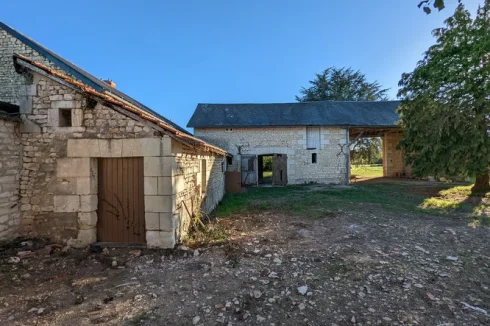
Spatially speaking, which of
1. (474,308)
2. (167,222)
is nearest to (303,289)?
(474,308)

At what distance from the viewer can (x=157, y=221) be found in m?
4.55

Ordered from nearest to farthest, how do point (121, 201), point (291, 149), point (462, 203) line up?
point (121, 201) → point (462, 203) → point (291, 149)

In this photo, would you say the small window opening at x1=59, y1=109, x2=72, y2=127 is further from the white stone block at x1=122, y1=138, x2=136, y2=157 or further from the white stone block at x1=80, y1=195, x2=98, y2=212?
the white stone block at x1=80, y1=195, x2=98, y2=212

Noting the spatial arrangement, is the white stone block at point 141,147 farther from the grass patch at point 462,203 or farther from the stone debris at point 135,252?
the grass patch at point 462,203

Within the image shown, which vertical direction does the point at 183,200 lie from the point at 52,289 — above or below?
above

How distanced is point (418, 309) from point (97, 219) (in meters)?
5.22

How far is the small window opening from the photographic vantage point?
187 inches

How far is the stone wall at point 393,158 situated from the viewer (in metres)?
18.8

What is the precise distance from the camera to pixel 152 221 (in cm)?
456

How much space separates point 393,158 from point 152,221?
1971cm

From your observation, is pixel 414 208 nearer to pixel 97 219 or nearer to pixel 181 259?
pixel 181 259

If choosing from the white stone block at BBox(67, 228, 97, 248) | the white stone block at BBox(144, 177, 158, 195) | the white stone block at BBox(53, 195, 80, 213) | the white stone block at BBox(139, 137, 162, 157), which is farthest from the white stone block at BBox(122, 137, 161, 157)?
the white stone block at BBox(67, 228, 97, 248)

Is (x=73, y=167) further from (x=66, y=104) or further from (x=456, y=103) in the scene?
(x=456, y=103)

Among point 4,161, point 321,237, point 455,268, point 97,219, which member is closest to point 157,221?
point 97,219
